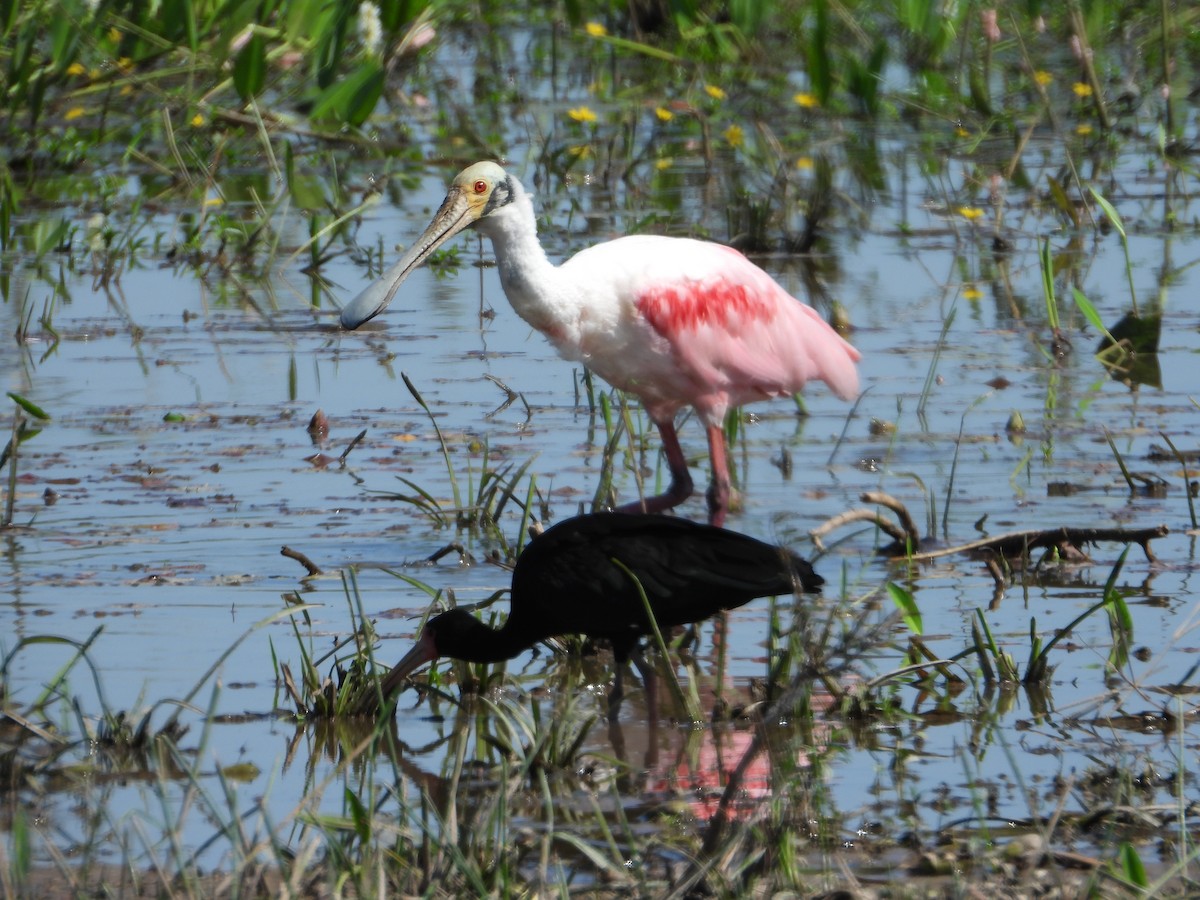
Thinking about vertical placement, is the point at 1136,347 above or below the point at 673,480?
above

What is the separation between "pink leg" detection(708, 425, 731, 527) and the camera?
640 centimetres

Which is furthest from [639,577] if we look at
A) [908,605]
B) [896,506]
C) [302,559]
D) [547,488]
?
[547,488]

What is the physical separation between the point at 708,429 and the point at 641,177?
5257mm

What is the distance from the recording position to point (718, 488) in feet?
21.1

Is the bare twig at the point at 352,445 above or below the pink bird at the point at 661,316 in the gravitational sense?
below

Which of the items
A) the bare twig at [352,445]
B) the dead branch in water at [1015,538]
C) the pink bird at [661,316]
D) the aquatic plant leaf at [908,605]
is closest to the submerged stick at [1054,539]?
the dead branch in water at [1015,538]

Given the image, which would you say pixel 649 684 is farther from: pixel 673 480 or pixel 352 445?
pixel 352 445

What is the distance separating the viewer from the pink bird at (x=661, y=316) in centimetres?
628

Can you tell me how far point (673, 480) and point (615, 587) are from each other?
5.77 feet

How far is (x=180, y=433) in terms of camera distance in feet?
24.2

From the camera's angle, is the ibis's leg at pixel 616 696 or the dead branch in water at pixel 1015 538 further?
the dead branch in water at pixel 1015 538

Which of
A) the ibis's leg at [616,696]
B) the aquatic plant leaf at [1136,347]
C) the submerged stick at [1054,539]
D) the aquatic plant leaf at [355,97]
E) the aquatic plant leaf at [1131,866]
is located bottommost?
the ibis's leg at [616,696]

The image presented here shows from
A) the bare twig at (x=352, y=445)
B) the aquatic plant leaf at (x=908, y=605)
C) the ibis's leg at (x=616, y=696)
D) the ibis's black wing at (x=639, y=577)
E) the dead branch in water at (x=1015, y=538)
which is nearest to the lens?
the aquatic plant leaf at (x=908, y=605)

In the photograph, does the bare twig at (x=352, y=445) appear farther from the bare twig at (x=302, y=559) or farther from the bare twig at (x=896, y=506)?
the bare twig at (x=896, y=506)
